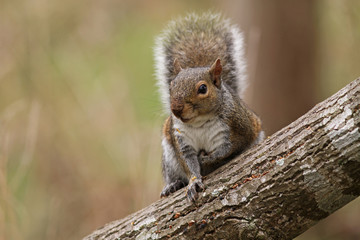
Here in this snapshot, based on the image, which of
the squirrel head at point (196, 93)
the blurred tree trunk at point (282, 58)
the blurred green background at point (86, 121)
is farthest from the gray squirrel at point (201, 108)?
the blurred tree trunk at point (282, 58)

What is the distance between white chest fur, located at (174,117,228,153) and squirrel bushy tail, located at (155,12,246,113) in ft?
1.08

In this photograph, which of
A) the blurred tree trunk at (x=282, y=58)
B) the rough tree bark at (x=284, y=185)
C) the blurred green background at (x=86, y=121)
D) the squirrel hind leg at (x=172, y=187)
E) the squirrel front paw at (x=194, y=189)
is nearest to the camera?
the rough tree bark at (x=284, y=185)

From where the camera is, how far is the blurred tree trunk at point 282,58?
3.81 m

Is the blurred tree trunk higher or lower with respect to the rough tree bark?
higher

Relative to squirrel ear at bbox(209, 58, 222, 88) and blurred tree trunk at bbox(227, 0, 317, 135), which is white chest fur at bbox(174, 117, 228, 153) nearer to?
squirrel ear at bbox(209, 58, 222, 88)

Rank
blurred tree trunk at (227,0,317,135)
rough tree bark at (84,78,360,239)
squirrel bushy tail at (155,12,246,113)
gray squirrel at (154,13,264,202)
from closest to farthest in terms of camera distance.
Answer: rough tree bark at (84,78,360,239) < gray squirrel at (154,13,264,202) < squirrel bushy tail at (155,12,246,113) < blurred tree trunk at (227,0,317,135)

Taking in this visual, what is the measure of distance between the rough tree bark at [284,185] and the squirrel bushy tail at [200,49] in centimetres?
65

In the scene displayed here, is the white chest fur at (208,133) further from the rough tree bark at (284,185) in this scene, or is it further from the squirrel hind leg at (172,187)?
the squirrel hind leg at (172,187)

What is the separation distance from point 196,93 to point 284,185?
0.54 meters

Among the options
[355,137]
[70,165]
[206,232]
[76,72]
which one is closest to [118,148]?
[70,165]

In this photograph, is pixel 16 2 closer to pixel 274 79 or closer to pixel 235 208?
pixel 274 79

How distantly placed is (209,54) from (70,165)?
5.56ft

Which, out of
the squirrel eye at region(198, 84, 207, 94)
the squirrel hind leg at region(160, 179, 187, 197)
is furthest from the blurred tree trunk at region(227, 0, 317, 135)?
the squirrel eye at region(198, 84, 207, 94)

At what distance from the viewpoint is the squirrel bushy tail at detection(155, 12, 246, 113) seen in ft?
7.84
